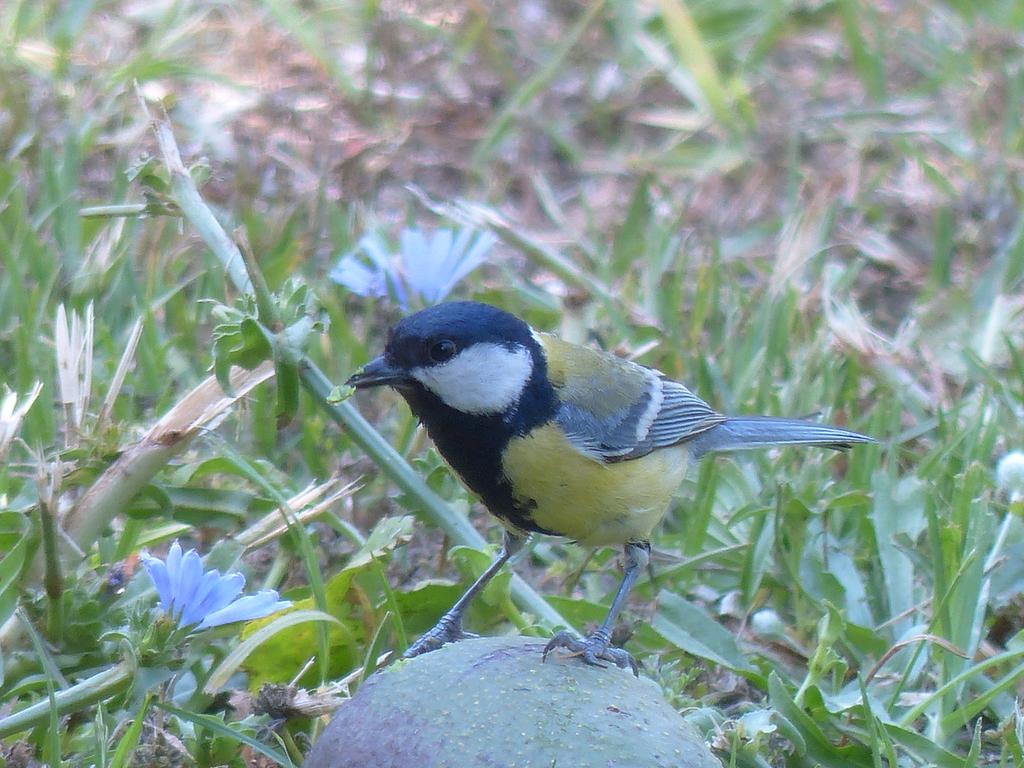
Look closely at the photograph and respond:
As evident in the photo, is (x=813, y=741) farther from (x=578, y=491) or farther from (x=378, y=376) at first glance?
(x=378, y=376)

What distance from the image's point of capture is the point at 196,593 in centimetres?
202

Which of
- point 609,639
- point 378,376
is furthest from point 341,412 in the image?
point 609,639

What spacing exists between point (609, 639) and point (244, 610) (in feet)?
2.19

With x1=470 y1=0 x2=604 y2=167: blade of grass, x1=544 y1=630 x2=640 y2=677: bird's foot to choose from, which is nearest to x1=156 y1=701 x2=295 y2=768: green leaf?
x1=544 y1=630 x2=640 y2=677: bird's foot

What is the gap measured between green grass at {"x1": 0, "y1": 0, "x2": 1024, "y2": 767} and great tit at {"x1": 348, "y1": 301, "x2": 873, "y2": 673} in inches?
4.6

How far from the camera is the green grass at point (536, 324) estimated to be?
2289 mm

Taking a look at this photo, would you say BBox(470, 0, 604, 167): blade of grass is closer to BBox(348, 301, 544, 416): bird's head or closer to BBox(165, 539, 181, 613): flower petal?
→ BBox(348, 301, 544, 416): bird's head

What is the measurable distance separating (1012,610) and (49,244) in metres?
2.66

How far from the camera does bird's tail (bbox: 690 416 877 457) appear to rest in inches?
119

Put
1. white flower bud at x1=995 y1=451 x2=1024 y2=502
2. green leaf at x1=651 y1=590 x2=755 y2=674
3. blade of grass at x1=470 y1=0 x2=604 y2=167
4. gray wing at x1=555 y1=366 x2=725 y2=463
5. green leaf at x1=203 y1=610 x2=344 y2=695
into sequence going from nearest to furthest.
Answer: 1. green leaf at x1=203 y1=610 x2=344 y2=695
2. green leaf at x1=651 y1=590 x2=755 y2=674
3. gray wing at x1=555 y1=366 x2=725 y2=463
4. white flower bud at x1=995 y1=451 x2=1024 y2=502
5. blade of grass at x1=470 y1=0 x2=604 y2=167

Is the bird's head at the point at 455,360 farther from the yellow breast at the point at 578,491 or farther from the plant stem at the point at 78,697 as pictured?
the plant stem at the point at 78,697

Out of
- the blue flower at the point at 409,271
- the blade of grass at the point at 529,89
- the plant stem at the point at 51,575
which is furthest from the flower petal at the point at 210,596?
the blade of grass at the point at 529,89

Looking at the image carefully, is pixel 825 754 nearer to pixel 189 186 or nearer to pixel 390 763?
pixel 390 763

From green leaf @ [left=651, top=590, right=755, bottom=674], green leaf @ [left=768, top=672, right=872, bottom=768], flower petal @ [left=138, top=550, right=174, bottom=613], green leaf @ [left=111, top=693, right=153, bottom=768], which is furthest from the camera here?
green leaf @ [left=651, top=590, right=755, bottom=674]
